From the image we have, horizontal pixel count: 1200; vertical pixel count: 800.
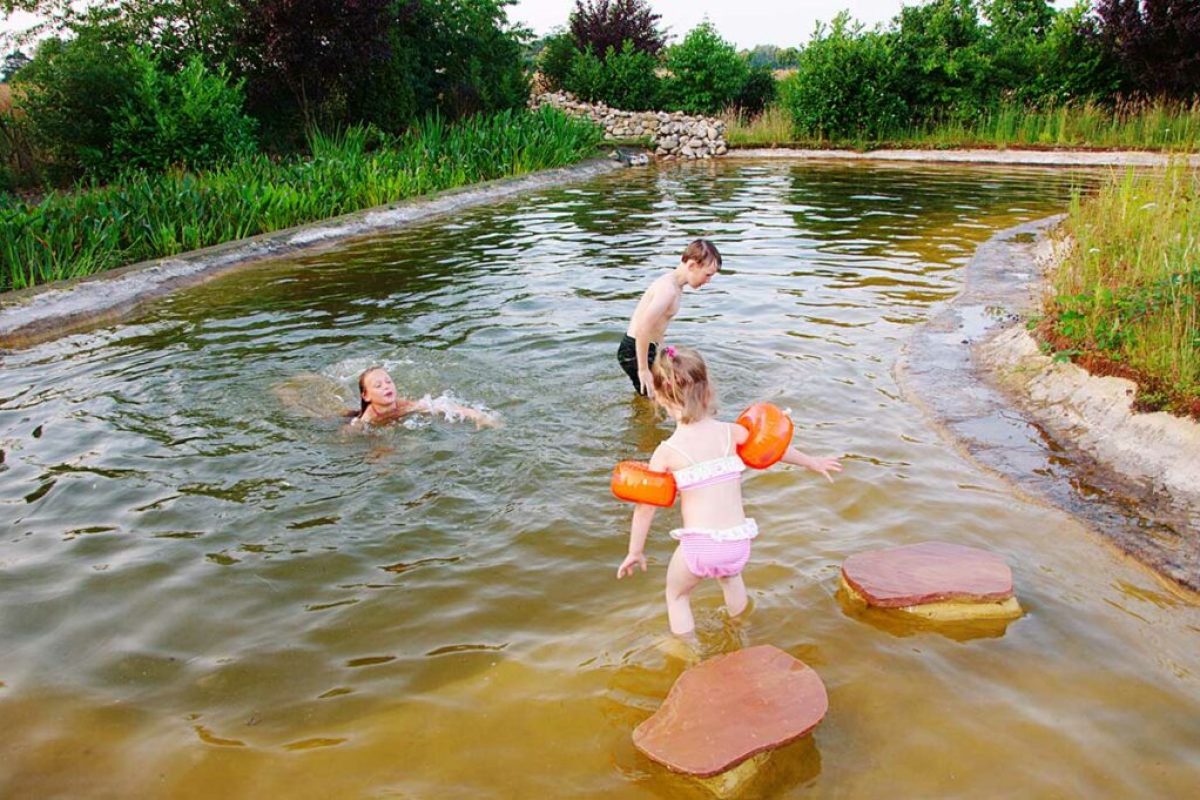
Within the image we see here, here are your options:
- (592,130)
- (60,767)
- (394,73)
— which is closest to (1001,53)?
(592,130)

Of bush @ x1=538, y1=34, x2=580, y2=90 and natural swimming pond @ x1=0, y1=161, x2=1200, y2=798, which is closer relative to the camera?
natural swimming pond @ x1=0, y1=161, x2=1200, y2=798

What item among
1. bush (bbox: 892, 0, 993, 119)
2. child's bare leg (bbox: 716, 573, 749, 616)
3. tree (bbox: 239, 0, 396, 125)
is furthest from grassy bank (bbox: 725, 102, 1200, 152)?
child's bare leg (bbox: 716, 573, 749, 616)

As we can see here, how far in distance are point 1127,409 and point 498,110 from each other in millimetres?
23035

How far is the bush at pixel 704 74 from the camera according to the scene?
29703 millimetres

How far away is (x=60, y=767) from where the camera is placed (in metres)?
3.14

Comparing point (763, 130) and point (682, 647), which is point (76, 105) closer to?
point (682, 647)

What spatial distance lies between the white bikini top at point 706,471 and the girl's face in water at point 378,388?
321 cm

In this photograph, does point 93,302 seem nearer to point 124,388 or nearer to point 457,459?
point 124,388

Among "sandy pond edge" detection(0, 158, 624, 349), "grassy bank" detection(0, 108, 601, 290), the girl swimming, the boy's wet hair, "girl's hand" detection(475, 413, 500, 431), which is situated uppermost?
"grassy bank" detection(0, 108, 601, 290)

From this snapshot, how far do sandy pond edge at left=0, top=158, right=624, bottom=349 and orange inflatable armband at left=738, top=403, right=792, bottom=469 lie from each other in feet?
26.3

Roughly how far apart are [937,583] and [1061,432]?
2.48m

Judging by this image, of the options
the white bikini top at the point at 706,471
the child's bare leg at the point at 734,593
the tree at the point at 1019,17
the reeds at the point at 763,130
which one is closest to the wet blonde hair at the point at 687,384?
the white bikini top at the point at 706,471

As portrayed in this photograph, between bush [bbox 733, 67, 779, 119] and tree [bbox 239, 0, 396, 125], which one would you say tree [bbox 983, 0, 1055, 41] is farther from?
tree [bbox 239, 0, 396, 125]

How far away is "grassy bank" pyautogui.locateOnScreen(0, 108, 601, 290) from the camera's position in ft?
33.9
